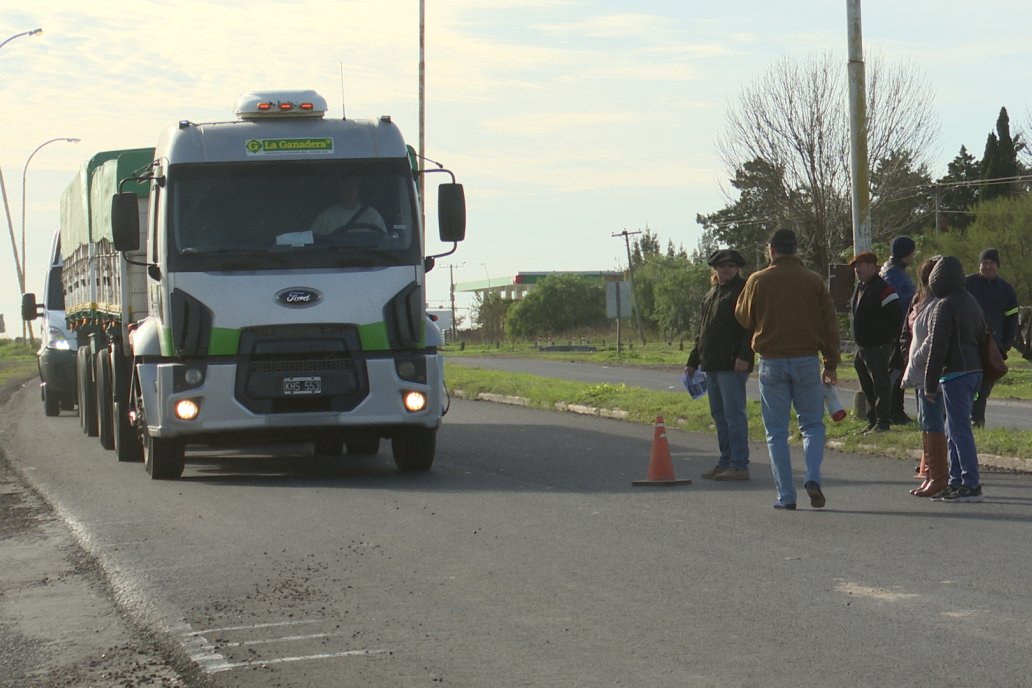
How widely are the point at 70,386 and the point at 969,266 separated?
38.1 m

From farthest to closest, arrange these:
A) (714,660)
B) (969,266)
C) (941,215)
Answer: (941,215)
(969,266)
(714,660)

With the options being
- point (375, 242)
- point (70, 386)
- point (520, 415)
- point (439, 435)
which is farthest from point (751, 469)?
point (70, 386)

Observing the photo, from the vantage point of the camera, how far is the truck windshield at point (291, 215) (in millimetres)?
13578

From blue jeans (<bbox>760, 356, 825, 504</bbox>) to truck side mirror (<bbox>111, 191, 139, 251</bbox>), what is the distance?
5994 mm

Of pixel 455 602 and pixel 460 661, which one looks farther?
pixel 455 602

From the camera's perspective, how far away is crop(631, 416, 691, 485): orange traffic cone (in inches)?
498

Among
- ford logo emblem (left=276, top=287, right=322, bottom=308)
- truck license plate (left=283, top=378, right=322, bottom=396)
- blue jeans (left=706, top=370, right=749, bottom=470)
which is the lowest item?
blue jeans (left=706, top=370, right=749, bottom=470)

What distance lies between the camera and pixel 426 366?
45.3 ft

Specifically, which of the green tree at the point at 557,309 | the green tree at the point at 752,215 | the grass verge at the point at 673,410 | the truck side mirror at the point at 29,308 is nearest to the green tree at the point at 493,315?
the green tree at the point at 557,309

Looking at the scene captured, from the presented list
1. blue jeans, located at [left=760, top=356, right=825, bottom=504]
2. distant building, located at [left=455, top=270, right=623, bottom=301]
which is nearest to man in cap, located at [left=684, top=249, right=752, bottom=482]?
blue jeans, located at [left=760, top=356, right=825, bottom=504]

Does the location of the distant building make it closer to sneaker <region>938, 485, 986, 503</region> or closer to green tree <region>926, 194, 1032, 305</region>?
green tree <region>926, 194, 1032, 305</region>

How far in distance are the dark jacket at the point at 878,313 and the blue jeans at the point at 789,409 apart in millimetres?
4142

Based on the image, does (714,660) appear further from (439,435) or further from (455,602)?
(439,435)

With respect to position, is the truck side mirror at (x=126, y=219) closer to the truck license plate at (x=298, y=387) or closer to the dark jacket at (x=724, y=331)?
the truck license plate at (x=298, y=387)
